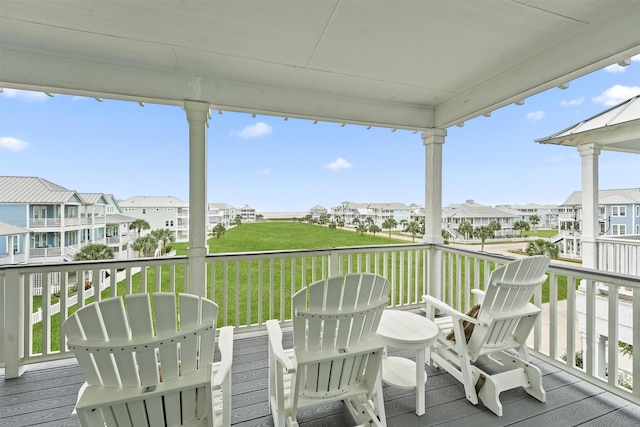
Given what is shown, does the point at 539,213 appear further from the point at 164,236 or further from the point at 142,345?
the point at 164,236

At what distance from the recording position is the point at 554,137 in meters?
3.80

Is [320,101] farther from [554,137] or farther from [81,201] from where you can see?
[554,137]

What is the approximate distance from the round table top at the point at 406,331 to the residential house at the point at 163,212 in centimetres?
225

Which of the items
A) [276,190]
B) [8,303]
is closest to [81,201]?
[8,303]

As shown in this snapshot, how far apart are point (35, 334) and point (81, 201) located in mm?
1330

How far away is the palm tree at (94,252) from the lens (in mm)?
2654

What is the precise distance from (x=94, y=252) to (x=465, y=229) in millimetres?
4275

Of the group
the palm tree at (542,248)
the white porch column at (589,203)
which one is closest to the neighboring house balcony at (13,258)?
the palm tree at (542,248)

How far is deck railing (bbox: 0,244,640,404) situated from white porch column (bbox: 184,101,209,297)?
10 cm

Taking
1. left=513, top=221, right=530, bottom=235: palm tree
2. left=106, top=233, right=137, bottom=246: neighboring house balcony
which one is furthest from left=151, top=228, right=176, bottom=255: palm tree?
left=513, top=221, right=530, bottom=235: palm tree

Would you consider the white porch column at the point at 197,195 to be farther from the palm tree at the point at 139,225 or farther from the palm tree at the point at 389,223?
the palm tree at the point at 389,223

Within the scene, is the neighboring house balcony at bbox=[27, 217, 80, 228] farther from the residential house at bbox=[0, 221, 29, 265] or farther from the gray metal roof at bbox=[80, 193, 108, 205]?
the gray metal roof at bbox=[80, 193, 108, 205]

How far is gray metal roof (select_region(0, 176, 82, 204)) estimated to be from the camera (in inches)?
97.1

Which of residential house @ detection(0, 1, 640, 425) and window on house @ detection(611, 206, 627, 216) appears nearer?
residential house @ detection(0, 1, 640, 425)
